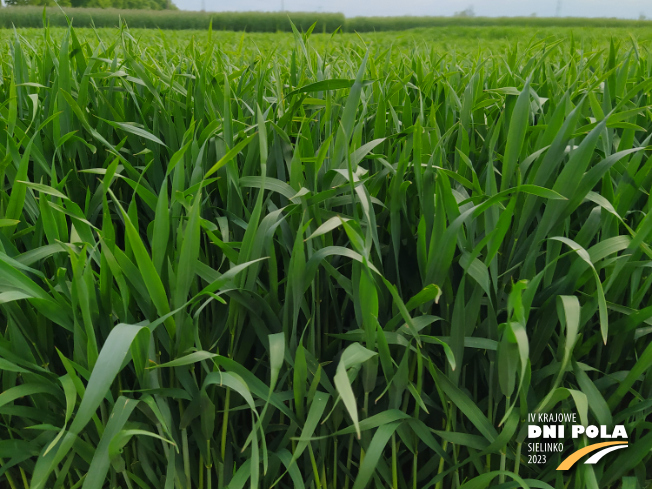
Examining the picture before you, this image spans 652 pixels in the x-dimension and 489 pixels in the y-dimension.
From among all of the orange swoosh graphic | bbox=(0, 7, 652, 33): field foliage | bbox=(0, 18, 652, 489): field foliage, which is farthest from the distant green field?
bbox=(0, 7, 652, 33): field foliage

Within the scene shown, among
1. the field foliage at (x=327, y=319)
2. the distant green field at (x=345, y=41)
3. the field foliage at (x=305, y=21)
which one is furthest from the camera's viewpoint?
the field foliage at (x=305, y=21)

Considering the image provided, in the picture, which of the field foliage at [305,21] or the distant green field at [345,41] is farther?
the field foliage at [305,21]

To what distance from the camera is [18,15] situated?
15148mm

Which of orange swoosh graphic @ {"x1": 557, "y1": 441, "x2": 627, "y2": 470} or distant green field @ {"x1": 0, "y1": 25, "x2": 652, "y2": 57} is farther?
distant green field @ {"x1": 0, "y1": 25, "x2": 652, "y2": 57}

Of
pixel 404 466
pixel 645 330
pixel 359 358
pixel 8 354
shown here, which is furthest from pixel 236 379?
pixel 645 330

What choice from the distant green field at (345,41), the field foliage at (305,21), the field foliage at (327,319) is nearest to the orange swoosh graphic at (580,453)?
the field foliage at (327,319)

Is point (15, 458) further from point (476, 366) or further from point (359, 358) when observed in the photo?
point (476, 366)

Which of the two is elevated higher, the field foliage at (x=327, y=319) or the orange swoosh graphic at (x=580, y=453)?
the field foliage at (x=327, y=319)

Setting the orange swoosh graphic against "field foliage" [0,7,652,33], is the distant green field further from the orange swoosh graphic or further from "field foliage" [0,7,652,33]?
"field foliage" [0,7,652,33]

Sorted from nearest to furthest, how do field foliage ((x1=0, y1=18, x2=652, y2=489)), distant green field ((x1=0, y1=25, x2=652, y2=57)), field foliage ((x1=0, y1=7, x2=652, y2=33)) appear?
field foliage ((x1=0, y1=18, x2=652, y2=489)) → distant green field ((x1=0, y1=25, x2=652, y2=57)) → field foliage ((x1=0, y1=7, x2=652, y2=33))

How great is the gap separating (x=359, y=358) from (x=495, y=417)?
0.81 feet

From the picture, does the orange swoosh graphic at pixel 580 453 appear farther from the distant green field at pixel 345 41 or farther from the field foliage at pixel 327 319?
the distant green field at pixel 345 41

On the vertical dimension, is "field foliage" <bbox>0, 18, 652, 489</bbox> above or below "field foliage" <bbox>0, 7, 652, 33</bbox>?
below

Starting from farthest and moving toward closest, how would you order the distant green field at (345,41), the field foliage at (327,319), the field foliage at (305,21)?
the field foliage at (305,21), the distant green field at (345,41), the field foliage at (327,319)
